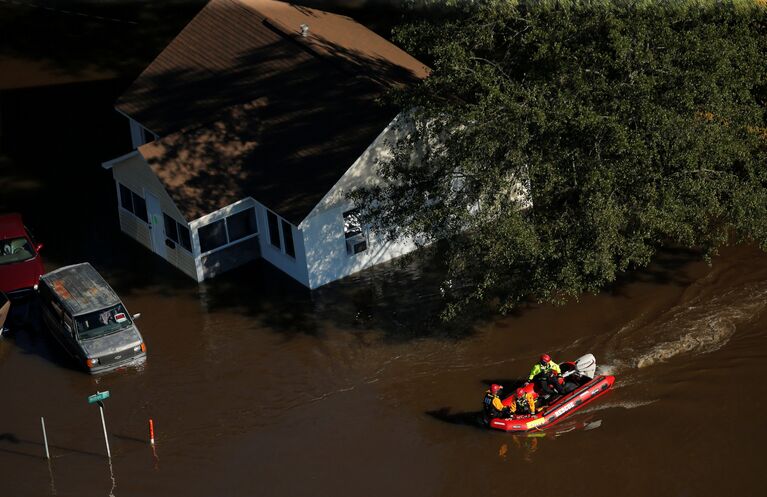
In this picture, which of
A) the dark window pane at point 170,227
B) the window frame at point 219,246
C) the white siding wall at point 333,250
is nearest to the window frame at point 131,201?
the dark window pane at point 170,227

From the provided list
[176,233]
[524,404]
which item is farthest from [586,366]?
[176,233]

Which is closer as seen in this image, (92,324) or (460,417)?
(460,417)

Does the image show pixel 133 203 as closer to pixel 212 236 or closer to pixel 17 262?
pixel 212 236

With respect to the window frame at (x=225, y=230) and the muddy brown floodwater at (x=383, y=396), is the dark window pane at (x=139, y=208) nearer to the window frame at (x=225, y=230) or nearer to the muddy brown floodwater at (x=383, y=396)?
the muddy brown floodwater at (x=383, y=396)

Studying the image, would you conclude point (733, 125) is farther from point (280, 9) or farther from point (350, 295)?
point (280, 9)

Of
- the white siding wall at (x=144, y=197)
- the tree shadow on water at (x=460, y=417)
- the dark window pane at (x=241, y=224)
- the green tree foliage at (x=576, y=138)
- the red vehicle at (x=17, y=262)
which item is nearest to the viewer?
the tree shadow on water at (x=460, y=417)
